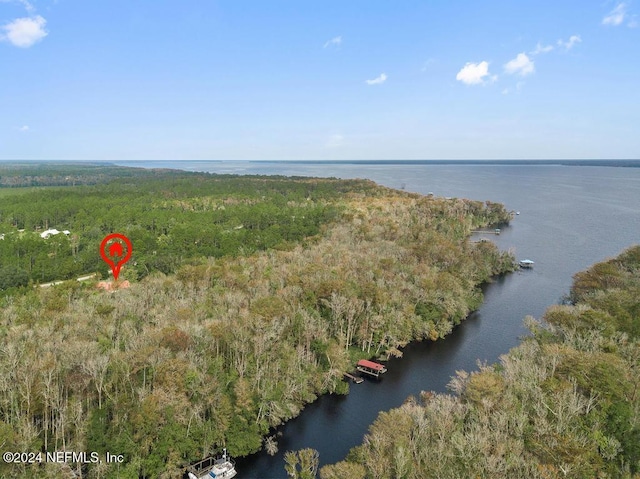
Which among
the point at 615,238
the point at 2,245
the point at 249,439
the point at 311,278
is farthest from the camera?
the point at 615,238

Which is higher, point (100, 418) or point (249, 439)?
point (100, 418)

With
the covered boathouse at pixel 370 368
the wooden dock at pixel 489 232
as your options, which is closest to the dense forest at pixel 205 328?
the covered boathouse at pixel 370 368

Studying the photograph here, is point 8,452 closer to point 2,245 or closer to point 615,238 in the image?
point 2,245

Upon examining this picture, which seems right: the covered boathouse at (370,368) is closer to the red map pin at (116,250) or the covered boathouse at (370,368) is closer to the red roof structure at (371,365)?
the red roof structure at (371,365)

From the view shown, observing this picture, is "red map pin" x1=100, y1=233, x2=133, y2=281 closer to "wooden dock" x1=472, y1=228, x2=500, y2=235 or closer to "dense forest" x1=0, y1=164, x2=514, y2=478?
"dense forest" x1=0, y1=164, x2=514, y2=478

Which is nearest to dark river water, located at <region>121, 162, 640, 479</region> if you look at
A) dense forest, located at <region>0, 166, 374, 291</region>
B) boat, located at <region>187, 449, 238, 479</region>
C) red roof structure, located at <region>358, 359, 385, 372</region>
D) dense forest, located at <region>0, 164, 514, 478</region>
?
red roof structure, located at <region>358, 359, 385, 372</region>

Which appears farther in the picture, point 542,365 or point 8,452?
point 542,365

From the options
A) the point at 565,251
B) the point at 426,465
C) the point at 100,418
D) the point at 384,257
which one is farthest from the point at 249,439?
the point at 565,251

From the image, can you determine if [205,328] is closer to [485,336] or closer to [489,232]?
[485,336]
